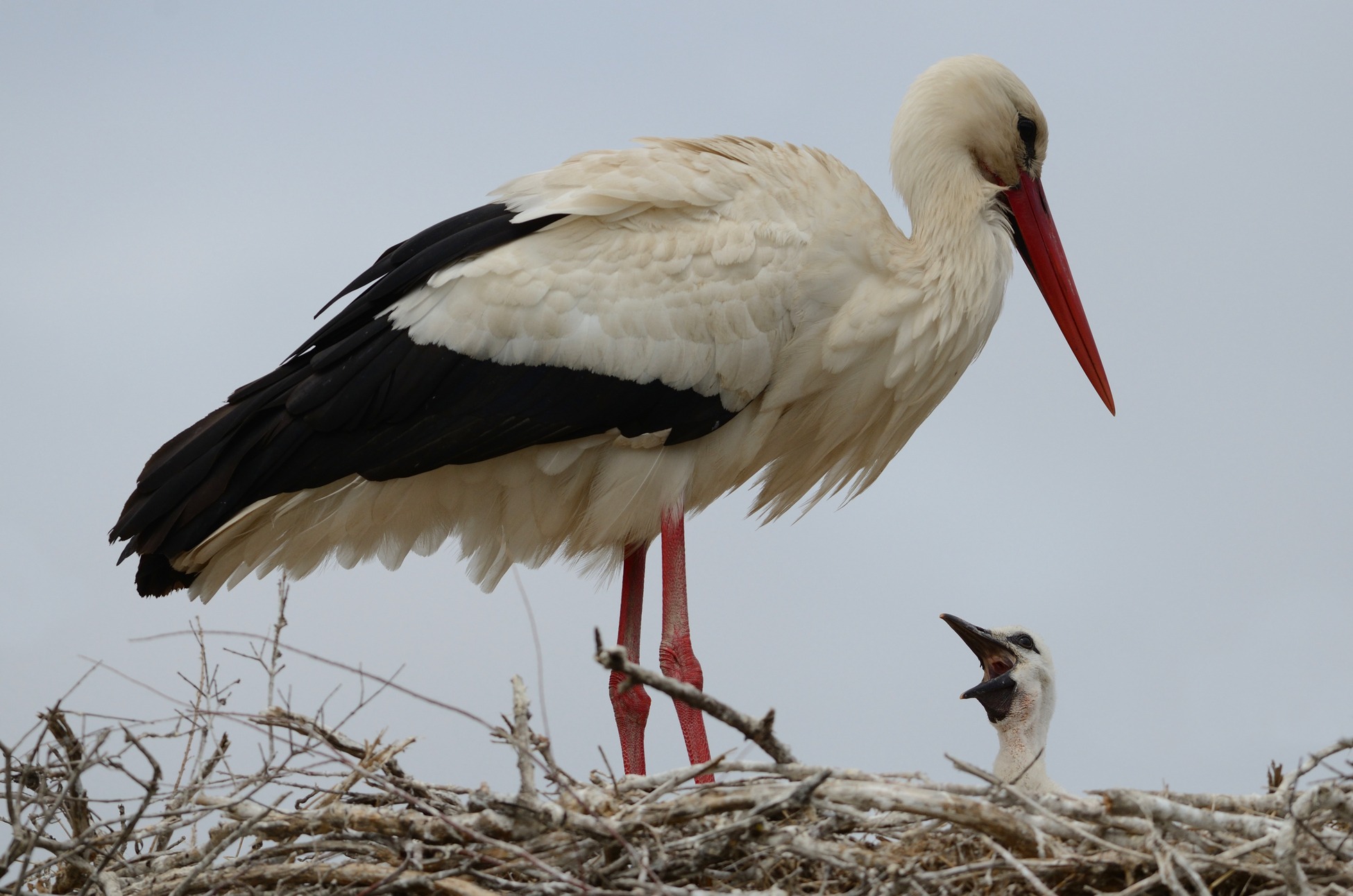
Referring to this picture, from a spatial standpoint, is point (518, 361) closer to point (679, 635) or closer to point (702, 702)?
point (679, 635)

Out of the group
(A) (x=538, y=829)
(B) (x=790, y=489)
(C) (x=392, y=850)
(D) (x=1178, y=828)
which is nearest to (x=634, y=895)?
(A) (x=538, y=829)

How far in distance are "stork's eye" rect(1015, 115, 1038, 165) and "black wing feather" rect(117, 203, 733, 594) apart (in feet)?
4.67

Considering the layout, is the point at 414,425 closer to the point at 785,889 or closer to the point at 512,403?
the point at 512,403

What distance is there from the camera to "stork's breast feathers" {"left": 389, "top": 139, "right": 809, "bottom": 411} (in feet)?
14.7

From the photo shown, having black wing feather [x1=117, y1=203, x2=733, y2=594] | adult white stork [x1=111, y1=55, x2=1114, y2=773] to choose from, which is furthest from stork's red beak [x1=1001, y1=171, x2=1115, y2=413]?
black wing feather [x1=117, y1=203, x2=733, y2=594]

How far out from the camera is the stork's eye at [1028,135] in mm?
5168

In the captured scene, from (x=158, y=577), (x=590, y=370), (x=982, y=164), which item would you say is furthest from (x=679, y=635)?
(x=982, y=164)

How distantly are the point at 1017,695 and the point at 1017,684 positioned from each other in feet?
0.10

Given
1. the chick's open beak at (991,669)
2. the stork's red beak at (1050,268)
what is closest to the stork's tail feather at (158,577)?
the chick's open beak at (991,669)

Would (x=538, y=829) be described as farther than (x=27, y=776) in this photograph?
No

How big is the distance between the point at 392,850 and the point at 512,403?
152 cm

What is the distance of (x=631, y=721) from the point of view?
5078mm

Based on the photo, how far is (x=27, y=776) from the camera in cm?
360

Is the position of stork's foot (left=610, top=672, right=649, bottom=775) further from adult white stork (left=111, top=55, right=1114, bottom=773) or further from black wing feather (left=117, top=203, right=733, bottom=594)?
black wing feather (left=117, top=203, right=733, bottom=594)
